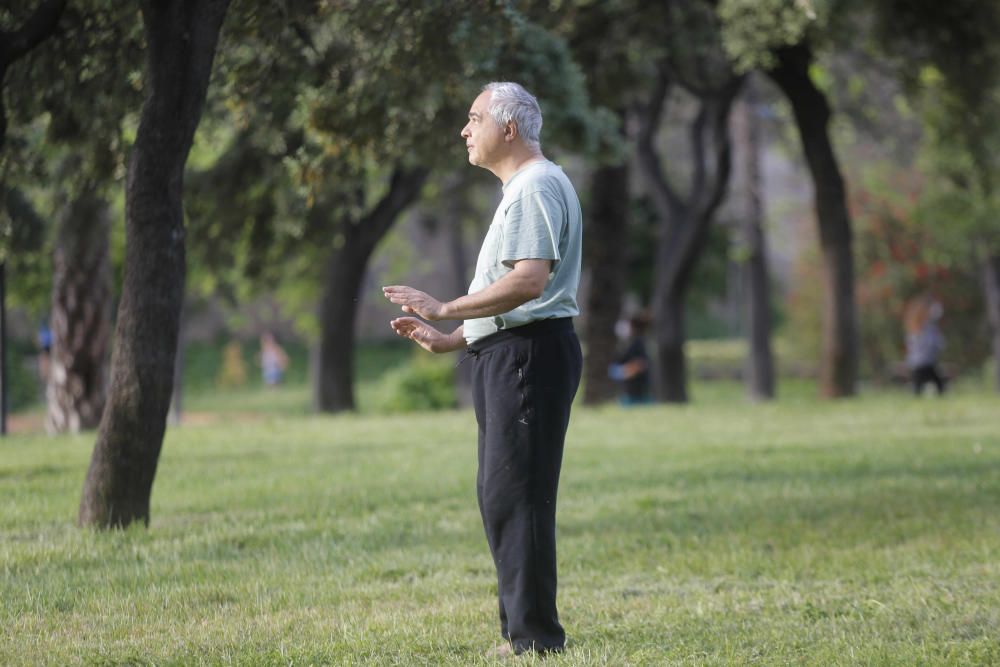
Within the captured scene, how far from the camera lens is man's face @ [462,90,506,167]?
5.02 meters

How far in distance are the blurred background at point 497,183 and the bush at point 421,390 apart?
6 cm

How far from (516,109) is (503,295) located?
0.72 m

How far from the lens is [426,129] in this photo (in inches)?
450

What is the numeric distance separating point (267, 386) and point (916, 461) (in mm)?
32018

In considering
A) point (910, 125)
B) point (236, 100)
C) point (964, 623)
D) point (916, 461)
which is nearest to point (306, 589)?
A: point (964, 623)

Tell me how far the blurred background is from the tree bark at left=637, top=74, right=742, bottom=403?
5cm

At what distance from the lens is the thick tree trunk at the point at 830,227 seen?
20.0 metres

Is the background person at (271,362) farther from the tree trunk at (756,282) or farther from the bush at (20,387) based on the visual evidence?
the tree trunk at (756,282)

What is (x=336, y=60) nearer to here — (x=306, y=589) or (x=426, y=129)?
(x=426, y=129)

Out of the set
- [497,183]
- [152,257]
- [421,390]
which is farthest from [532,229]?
[421,390]

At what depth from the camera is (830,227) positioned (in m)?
20.3

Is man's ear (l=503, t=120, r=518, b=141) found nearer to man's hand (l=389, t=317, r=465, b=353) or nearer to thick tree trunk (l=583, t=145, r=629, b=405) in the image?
man's hand (l=389, t=317, r=465, b=353)

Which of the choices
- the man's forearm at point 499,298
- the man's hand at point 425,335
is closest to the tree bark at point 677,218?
the man's hand at point 425,335

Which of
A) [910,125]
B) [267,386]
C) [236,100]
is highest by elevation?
[910,125]
